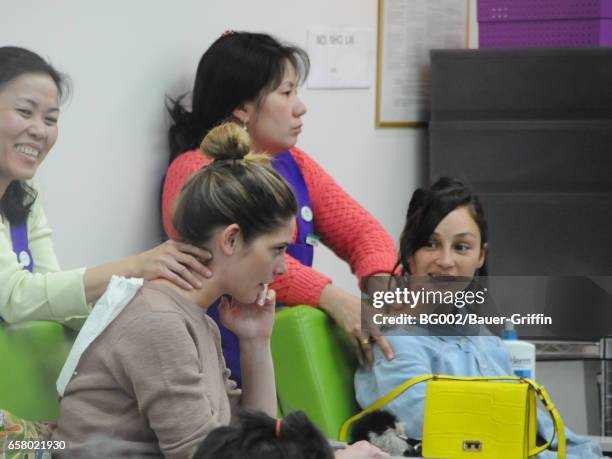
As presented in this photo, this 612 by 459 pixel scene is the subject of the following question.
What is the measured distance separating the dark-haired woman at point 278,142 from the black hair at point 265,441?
125 centimetres

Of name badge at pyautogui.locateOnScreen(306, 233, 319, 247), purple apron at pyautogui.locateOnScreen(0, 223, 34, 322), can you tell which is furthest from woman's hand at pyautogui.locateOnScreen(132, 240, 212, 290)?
name badge at pyautogui.locateOnScreen(306, 233, 319, 247)

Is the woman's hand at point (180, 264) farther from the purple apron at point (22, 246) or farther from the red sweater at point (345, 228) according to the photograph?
Result: the red sweater at point (345, 228)

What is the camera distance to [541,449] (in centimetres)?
229

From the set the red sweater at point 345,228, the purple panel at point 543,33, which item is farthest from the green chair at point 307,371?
the purple panel at point 543,33

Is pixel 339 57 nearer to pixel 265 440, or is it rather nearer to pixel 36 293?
pixel 36 293

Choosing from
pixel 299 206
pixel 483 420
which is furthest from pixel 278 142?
pixel 483 420

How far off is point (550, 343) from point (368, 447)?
220cm

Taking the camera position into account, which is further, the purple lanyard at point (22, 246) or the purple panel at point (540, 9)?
the purple panel at point (540, 9)

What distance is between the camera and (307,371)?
8.14 ft

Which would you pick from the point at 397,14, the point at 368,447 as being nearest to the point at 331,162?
the point at 397,14

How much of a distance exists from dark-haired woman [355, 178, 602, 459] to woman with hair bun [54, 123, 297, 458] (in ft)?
1.82

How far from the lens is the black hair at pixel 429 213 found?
278cm

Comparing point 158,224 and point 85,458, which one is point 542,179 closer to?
point 158,224

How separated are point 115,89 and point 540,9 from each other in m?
1.86
